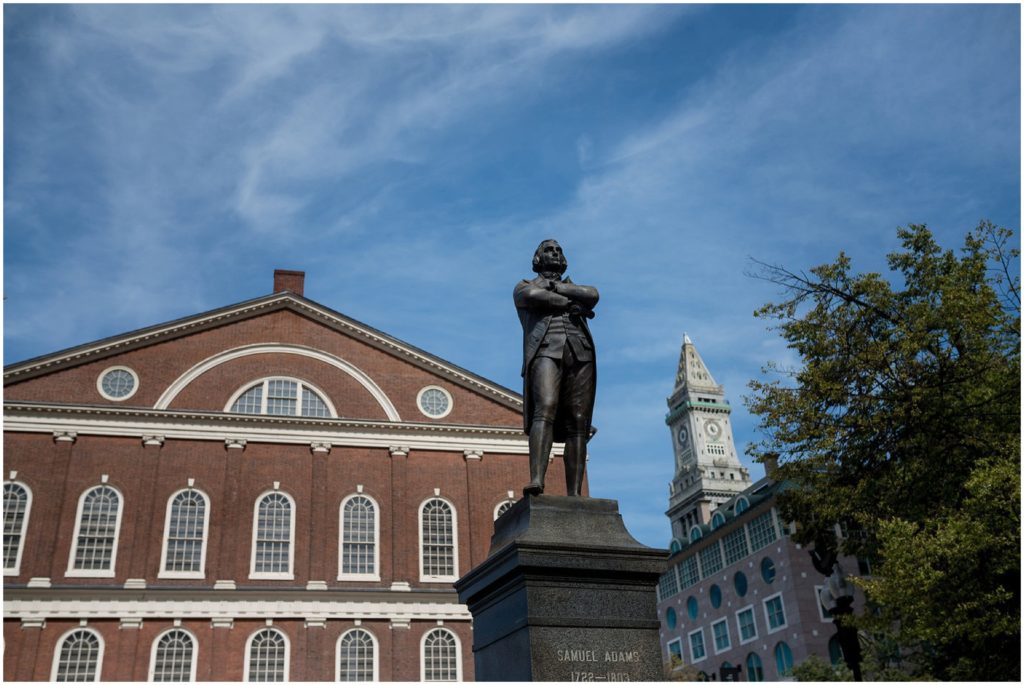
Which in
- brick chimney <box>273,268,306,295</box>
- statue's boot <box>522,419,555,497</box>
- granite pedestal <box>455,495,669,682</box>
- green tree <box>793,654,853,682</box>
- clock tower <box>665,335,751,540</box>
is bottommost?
granite pedestal <box>455,495,669,682</box>

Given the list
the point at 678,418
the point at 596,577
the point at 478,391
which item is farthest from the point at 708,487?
the point at 596,577

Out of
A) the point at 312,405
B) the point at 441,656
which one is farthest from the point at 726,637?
the point at 312,405

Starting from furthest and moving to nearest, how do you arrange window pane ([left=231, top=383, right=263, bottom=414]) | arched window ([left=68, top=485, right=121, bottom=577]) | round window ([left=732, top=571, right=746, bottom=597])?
round window ([left=732, top=571, right=746, bottom=597]), window pane ([left=231, top=383, right=263, bottom=414]), arched window ([left=68, top=485, right=121, bottom=577])

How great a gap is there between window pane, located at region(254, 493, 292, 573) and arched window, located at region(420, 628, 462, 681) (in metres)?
6.15

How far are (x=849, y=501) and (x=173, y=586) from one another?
78.7 feet

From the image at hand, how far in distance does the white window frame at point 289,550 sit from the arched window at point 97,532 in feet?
16.3

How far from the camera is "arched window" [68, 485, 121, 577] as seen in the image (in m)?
32.2

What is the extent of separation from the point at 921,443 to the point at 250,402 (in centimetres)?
2657

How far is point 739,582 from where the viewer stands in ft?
192

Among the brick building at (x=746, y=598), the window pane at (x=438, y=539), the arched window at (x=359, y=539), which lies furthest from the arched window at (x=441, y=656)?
the brick building at (x=746, y=598)

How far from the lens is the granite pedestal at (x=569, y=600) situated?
659 centimetres

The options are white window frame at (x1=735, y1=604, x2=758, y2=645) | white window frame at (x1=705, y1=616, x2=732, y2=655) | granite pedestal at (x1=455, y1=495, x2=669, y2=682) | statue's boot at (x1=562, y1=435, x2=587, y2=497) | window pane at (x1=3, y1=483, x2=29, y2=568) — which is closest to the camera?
granite pedestal at (x1=455, y1=495, x2=669, y2=682)

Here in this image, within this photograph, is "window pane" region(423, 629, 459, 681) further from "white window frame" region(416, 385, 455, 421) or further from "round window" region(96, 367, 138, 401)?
"round window" region(96, 367, 138, 401)

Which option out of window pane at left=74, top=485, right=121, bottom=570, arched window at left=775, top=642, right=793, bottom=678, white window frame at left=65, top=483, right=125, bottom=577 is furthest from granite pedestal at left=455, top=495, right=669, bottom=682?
arched window at left=775, top=642, right=793, bottom=678
